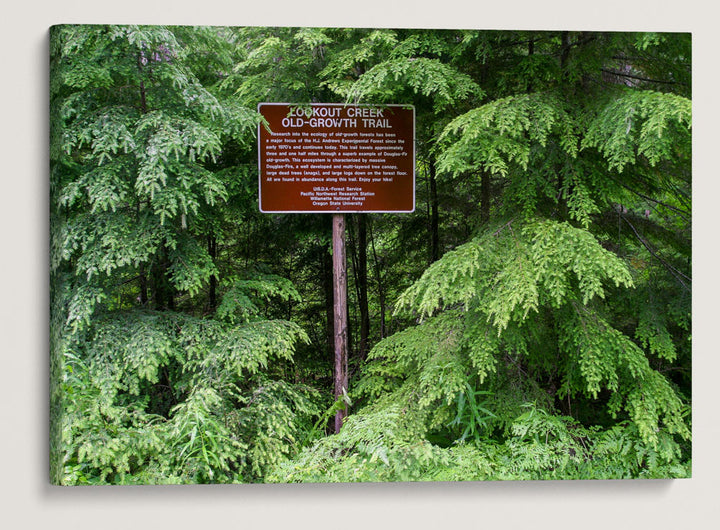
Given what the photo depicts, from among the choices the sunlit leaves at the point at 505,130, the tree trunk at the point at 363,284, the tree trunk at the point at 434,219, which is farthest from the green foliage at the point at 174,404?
the sunlit leaves at the point at 505,130

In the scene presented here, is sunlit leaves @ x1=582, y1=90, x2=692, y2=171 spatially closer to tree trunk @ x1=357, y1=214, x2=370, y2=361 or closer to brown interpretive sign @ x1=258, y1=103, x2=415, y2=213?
brown interpretive sign @ x1=258, y1=103, x2=415, y2=213

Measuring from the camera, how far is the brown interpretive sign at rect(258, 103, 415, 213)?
344 centimetres

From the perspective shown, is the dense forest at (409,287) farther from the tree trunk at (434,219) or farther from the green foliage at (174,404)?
the tree trunk at (434,219)

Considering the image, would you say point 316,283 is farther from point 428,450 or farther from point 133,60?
point 133,60

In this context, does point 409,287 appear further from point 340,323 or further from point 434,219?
point 434,219

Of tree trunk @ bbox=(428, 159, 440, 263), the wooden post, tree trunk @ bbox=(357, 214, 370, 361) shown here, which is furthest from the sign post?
tree trunk @ bbox=(357, 214, 370, 361)

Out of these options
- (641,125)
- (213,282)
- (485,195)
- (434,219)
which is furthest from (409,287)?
(641,125)

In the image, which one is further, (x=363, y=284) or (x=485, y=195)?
(x=363, y=284)

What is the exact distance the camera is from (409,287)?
3.41 metres

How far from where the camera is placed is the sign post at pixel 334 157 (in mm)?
3438

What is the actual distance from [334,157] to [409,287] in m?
1.05

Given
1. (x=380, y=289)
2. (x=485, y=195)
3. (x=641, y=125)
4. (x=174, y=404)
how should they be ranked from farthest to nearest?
(x=380, y=289) → (x=485, y=195) → (x=174, y=404) → (x=641, y=125)

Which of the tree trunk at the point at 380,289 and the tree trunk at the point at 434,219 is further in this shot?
the tree trunk at the point at 380,289

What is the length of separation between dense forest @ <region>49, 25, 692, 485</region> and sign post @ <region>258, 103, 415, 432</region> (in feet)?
0.59
